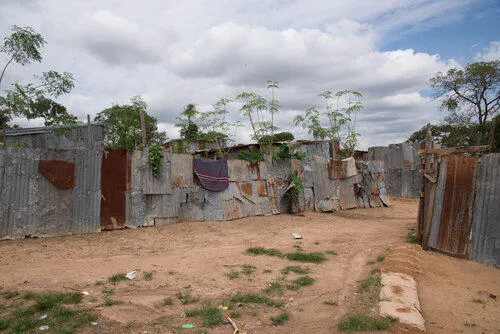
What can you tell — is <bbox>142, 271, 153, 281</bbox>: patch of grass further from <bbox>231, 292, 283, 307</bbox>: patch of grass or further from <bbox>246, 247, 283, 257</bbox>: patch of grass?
<bbox>246, 247, 283, 257</bbox>: patch of grass

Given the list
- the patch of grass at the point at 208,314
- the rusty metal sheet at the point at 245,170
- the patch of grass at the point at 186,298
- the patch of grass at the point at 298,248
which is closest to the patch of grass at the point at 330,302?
the patch of grass at the point at 208,314

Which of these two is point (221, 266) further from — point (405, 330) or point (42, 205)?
point (42, 205)

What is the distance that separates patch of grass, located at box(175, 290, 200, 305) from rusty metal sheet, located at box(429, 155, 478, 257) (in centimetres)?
508

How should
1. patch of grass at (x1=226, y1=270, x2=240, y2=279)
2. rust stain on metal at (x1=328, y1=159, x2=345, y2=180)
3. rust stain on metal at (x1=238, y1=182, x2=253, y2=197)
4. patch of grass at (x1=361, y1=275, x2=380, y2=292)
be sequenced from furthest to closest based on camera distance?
rust stain on metal at (x1=328, y1=159, x2=345, y2=180)
rust stain on metal at (x1=238, y1=182, x2=253, y2=197)
patch of grass at (x1=226, y1=270, x2=240, y2=279)
patch of grass at (x1=361, y1=275, x2=380, y2=292)

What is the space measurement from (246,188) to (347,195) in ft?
18.8

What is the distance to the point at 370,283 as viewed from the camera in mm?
5074

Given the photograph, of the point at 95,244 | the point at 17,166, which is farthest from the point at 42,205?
the point at 95,244

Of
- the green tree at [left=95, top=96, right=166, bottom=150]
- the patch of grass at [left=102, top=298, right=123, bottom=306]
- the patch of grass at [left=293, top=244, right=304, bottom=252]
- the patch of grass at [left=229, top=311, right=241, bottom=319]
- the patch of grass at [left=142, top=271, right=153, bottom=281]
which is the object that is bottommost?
the patch of grass at [left=293, top=244, right=304, bottom=252]

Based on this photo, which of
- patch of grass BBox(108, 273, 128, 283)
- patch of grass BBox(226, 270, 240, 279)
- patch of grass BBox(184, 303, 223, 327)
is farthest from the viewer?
patch of grass BBox(226, 270, 240, 279)

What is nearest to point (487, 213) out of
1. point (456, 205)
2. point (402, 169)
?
point (456, 205)

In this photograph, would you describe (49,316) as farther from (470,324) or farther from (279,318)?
(470,324)

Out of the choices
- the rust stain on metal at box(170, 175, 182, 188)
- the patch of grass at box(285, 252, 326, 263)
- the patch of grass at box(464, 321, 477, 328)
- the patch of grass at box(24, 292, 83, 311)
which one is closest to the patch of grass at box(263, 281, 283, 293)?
the patch of grass at box(285, 252, 326, 263)

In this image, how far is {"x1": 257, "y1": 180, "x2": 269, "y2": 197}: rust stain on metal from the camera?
1211 centimetres

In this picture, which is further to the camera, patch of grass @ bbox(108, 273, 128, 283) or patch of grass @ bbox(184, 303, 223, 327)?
patch of grass @ bbox(108, 273, 128, 283)
